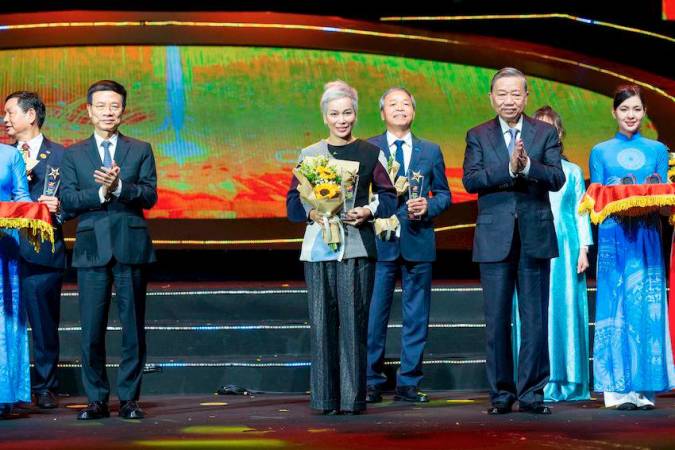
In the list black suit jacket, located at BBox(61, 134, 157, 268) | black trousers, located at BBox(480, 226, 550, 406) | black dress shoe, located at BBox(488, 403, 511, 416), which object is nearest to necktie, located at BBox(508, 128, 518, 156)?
black trousers, located at BBox(480, 226, 550, 406)

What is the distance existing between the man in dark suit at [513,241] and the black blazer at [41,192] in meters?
2.12

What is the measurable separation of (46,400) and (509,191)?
2.44 m

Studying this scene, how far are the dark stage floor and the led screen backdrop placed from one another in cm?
297

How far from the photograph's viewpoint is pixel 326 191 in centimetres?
587

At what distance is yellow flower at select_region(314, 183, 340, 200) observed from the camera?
587cm

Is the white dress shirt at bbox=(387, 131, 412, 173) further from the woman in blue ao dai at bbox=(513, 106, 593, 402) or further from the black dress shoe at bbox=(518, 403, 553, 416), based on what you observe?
the black dress shoe at bbox=(518, 403, 553, 416)

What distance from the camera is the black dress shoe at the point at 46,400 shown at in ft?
21.3

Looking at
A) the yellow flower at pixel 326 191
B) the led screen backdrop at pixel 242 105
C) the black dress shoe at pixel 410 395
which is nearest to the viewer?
the yellow flower at pixel 326 191

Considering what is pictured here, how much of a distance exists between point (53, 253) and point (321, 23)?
412 cm

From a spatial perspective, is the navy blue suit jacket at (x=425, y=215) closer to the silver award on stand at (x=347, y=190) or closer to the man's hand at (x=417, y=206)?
the man's hand at (x=417, y=206)

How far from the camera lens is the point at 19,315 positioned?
20.2 feet

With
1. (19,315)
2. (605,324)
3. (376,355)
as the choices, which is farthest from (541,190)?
(19,315)

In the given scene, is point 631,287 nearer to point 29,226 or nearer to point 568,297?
point 568,297

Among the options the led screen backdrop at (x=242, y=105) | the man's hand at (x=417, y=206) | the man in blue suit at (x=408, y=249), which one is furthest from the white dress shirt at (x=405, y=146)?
the led screen backdrop at (x=242, y=105)
